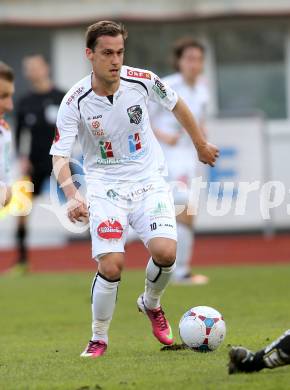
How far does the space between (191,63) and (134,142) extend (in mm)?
5568

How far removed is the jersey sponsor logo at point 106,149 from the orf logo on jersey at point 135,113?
231 mm

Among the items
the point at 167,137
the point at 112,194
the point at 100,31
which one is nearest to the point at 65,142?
the point at 112,194

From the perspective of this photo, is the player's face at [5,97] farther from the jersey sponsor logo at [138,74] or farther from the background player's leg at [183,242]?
the background player's leg at [183,242]

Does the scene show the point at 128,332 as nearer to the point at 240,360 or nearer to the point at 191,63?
the point at 240,360

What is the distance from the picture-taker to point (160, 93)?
814cm

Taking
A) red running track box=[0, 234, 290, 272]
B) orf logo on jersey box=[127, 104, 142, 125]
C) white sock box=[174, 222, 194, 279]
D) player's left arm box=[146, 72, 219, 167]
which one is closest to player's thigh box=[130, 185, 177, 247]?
player's left arm box=[146, 72, 219, 167]

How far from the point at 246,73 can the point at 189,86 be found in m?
8.50

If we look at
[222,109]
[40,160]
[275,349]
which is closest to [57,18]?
[222,109]

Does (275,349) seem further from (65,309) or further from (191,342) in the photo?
(65,309)

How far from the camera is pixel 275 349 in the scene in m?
6.14

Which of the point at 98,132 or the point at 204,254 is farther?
the point at 204,254

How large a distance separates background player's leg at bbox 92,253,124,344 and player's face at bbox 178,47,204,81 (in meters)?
6.07

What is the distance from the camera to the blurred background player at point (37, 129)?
1605 cm

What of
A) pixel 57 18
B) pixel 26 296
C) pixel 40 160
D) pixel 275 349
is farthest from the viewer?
pixel 57 18
